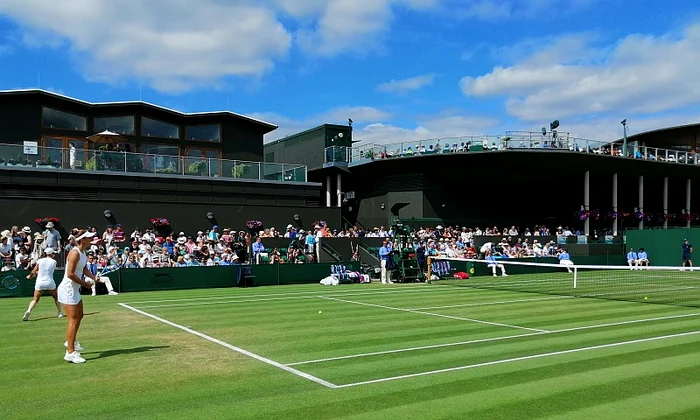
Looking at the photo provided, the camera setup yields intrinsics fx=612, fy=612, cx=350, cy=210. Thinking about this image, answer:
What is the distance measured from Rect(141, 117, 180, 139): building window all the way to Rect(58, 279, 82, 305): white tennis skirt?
29682 mm

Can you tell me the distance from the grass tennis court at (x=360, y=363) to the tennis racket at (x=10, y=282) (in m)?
5.16

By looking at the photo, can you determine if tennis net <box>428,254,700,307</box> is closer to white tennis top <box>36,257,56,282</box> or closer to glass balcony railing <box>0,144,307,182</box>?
glass balcony railing <box>0,144,307,182</box>

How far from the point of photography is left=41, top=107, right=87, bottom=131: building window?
3428cm

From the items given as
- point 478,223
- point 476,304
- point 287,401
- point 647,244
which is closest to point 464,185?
point 478,223

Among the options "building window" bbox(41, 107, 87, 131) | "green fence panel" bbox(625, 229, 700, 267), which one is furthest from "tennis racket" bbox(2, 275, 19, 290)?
"green fence panel" bbox(625, 229, 700, 267)

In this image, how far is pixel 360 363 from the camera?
30.7 feet

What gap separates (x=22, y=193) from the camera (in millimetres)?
29438

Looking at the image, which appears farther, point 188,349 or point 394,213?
point 394,213

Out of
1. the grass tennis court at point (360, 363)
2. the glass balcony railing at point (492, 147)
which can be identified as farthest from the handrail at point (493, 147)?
the grass tennis court at point (360, 363)

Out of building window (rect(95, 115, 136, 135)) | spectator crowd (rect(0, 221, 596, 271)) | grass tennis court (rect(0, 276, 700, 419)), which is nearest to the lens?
grass tennis court (rect(0, 276, 700, 419))

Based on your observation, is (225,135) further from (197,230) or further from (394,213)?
(394,213)

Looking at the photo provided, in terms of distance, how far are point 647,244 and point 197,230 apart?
29363 mm

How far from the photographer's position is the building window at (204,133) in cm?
3938

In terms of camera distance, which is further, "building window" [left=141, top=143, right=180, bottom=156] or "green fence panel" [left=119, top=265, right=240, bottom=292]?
"building window" [left=141, top=143, right=180, bottom=156]
